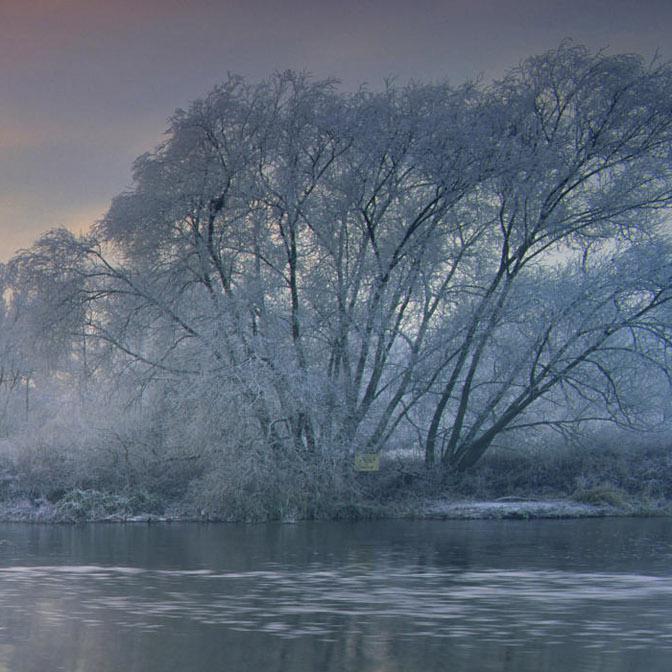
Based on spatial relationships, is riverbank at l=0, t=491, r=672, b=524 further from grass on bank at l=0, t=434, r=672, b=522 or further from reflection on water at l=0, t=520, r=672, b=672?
reflection on water at l=0, t=520, r=672, b=672

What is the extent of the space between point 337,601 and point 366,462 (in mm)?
13653

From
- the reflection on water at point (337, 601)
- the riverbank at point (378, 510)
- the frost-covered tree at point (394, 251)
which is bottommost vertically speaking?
the reflection on water at point (337, 601)

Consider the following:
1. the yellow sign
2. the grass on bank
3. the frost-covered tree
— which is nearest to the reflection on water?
the grass on bank

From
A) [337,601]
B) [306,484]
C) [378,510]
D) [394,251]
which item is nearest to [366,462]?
[378,510]

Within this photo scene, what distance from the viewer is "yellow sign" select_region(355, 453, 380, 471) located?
27047 mm

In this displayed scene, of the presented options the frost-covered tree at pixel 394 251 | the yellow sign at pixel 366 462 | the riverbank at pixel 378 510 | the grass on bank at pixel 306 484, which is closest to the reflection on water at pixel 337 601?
the grass on bank at pixel 306 484

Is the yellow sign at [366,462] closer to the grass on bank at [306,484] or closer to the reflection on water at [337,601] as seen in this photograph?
the grass on bank at [306,484]

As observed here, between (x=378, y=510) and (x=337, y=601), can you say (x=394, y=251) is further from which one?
(x=337, y=601)

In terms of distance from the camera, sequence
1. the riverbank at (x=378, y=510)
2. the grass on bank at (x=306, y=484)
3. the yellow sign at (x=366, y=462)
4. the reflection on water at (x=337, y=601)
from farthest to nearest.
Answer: the yellow sign at (x=366, y=462) → the riverbank at (x=378, y=510) → the grass on bank at (x=306, y=484) → the reflection on water at (x=337, y=601)

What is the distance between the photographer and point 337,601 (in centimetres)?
1363

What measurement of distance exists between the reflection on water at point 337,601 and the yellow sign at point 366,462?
412 cm

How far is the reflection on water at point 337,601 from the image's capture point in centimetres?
1016

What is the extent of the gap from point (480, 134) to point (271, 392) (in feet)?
28.4

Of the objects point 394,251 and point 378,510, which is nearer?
point 378,510
